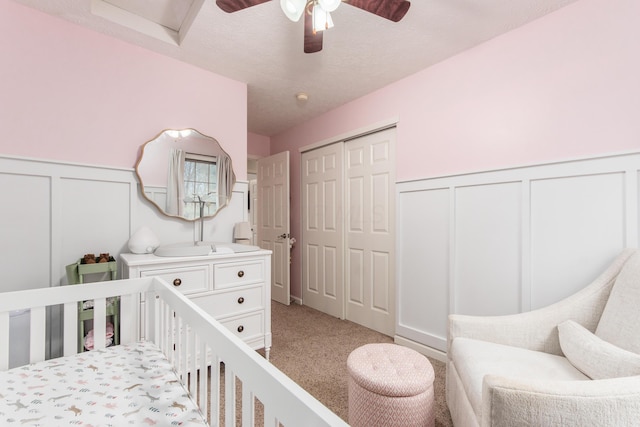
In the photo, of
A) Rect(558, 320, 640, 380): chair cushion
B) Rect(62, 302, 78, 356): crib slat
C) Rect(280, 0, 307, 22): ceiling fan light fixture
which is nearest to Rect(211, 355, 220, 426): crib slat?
Rect(62, 302, 78, 356): crib slat

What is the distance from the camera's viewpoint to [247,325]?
209cm

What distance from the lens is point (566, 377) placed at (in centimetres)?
110

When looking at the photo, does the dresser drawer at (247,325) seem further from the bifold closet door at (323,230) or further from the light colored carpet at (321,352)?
the bifold closet door at (323,230)

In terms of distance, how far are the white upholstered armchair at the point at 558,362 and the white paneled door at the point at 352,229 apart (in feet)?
4.11

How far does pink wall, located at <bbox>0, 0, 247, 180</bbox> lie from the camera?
1.63 metres

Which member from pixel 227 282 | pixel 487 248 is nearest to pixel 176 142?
pixel 227 282

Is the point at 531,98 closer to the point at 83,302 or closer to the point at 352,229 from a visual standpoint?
the point at 352,229

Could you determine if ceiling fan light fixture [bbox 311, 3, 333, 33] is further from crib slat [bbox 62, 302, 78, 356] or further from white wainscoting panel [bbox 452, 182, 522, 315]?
crib slat [bbox 62, 302, 78, 356]

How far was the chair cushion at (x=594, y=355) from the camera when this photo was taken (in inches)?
36.7

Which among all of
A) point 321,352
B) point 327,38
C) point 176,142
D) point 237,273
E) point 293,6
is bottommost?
point 321,352

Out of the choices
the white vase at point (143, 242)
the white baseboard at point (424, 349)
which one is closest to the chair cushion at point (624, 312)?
the white baseboard at point (424, 349)

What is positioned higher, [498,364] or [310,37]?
[310,37]

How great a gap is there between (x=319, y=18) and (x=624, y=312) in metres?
1.82

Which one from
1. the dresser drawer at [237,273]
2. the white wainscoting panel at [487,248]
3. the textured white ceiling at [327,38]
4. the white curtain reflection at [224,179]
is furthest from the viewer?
the white curtain reflection at [224,179]
